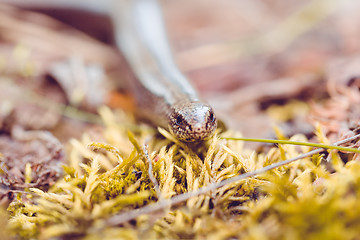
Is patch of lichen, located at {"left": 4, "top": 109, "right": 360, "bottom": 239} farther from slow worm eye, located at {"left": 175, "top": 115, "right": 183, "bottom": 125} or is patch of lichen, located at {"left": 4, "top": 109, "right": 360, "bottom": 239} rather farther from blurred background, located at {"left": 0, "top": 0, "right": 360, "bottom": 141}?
blurred background, located at {"left": 0, "top": 0, "right": 360, "bottom": 141}

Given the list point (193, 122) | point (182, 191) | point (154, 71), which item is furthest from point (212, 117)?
point (154, 71)

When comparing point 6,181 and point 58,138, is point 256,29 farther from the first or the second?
point 6,181

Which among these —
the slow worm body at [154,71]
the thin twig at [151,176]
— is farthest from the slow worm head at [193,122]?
the thin twig at [151,176]

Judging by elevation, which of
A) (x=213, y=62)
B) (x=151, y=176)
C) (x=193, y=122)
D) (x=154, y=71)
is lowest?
(x=151, y=176)

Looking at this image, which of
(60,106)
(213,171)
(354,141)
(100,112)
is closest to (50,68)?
(60,106)

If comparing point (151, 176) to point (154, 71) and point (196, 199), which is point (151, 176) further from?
point (154, 71)

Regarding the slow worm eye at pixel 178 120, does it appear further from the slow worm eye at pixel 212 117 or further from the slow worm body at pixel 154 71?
the slow worm eye at pixel 212 117
